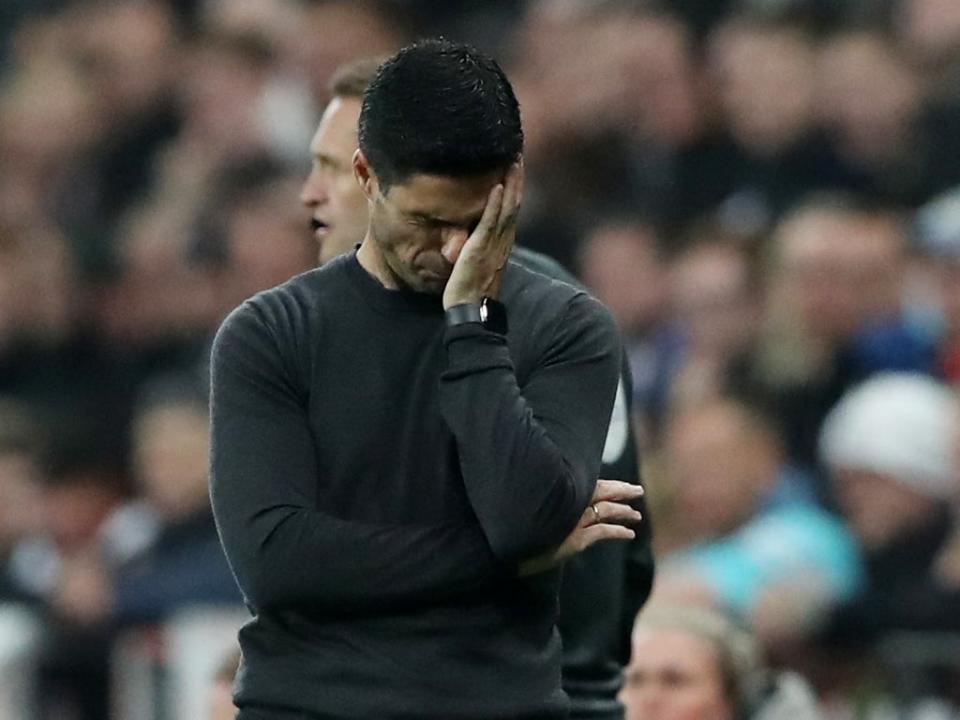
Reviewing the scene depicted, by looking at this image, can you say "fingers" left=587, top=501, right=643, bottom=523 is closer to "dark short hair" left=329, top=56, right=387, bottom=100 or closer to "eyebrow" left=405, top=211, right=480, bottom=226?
"eyebrow" left=405, top=211, right=480, bottom=226

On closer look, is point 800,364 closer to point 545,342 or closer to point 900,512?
point 900,512

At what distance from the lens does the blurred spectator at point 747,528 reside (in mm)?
5832

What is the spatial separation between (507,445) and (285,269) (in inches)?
215

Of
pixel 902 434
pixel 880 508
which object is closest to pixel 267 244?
pixel 902 434

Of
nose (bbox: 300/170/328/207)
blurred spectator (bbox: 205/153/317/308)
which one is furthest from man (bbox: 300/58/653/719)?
blurred spectator (bbox: 205/153/317/308)

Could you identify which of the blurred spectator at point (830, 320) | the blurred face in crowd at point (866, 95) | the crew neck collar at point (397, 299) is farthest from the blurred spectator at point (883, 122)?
the crew neck collar at point (397, 299)

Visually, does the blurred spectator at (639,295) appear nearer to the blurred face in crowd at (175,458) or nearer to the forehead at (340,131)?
A: the blurred face in crowd at (175,458)

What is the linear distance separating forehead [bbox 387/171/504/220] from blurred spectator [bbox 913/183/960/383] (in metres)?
3.81

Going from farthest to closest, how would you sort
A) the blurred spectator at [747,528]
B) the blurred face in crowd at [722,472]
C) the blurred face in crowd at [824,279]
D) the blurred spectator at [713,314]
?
1. the blurred spectator at [713,314]
2. the blurred face in crowd at [824,279]
3. the blurred face in crowd at [722,472]
4. the blurred spectator at [747,528]

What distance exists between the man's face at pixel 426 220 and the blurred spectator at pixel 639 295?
14.8 ft

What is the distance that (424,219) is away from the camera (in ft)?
8.77

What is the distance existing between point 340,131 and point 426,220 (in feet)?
3.45

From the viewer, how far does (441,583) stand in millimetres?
2686

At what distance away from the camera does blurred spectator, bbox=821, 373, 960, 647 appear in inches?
220
